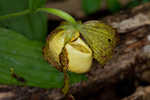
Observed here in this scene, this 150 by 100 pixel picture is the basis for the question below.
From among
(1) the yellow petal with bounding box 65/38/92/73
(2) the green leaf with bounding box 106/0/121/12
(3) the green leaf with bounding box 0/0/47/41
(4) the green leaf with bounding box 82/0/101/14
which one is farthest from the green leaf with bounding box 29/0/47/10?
(2) the green leaf with bounding box 106/0/121/12

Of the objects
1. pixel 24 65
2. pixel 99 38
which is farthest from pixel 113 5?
pixel 24 65

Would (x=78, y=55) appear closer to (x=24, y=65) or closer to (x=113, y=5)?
(x=24, y=65)

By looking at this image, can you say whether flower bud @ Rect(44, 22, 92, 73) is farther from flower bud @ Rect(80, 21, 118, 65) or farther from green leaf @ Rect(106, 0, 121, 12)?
green leaf @ Rect(106, 0, 121, 12)

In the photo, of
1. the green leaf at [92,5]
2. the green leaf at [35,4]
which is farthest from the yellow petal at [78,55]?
the green leaf at [92,5]

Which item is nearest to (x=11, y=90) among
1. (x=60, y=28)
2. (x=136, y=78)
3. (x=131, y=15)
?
(x=60, y=28)

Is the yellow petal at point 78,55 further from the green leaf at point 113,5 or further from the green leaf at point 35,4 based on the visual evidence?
the green leaf at point 113,5
